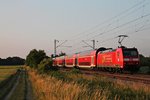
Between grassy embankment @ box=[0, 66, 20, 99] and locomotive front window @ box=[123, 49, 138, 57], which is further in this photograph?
locomotive front window @ box=[123, 49, 138, 57]

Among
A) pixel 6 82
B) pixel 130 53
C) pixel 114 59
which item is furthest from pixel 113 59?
pixel 6 82

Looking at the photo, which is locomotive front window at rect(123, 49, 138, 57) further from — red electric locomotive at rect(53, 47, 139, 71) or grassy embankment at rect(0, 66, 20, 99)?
grassy embankment at rect(0, 66, 20, 99)

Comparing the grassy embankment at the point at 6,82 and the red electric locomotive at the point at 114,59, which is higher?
the red electric locomotive at the point at 114,59

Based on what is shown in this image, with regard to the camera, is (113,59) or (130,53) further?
(113,59)

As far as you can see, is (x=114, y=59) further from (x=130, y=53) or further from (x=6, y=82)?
(x=6, y=82)

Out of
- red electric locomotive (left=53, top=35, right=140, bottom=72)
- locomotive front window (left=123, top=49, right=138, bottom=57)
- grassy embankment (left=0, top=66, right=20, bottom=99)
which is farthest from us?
locomotive front window (left=123, top=49, right=138, bottom=57)

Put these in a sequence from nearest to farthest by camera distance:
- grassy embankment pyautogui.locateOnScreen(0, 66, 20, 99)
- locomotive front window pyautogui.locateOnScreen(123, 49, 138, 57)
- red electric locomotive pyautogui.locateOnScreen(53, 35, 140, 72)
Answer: grassy embankment pyautogui.locateOnScreen(0, 66, 20, 99), red electric locomotive pyautogui.locateOnScreen(53, 35, 140, 72), locomotive front window pyautogui.locateOnScreen(123, 49, 138, 57)

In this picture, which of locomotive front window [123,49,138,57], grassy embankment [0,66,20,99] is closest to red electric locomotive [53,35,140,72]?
locomotive front window [123,49,138,57]

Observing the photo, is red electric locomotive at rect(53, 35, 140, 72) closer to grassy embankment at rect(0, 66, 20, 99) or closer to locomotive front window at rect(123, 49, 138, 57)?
locomotive front window at rect(123, 49, 138, 57)

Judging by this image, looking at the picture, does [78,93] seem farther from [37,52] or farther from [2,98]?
[37,52]

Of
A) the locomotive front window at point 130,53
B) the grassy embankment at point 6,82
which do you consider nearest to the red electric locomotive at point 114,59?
the locomotive front window at point 130,53

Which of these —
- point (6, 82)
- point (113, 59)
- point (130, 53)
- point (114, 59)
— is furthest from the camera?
point (6, 82)

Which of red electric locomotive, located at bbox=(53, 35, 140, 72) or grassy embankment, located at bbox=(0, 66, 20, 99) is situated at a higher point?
red electric locomotive, located at bbox=(53, 35, 140, 72)

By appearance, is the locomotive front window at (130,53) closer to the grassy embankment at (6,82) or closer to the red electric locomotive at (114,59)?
the red electric locomotive at (114,59)
